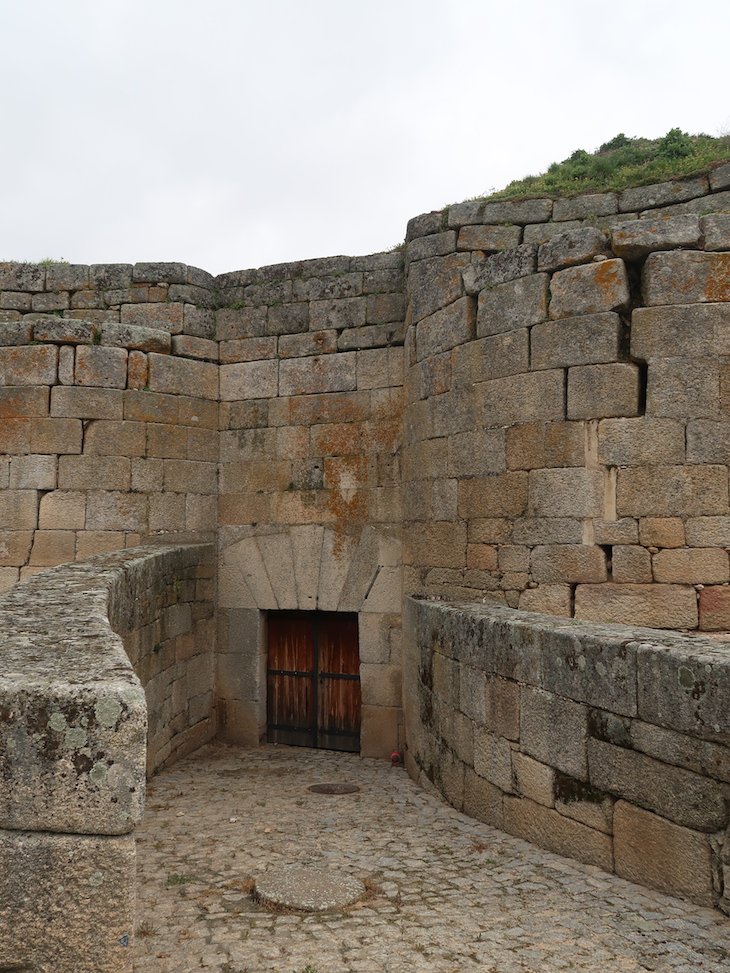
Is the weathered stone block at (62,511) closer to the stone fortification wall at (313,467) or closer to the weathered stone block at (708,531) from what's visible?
the stone fortification wall at (313,467)

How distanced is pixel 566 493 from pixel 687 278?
62.4 inches

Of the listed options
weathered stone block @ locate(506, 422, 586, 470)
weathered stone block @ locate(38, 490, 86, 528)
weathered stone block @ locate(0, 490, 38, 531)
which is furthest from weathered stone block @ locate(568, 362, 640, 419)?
weathered stone block @ locate(0, 490, 38, 531)

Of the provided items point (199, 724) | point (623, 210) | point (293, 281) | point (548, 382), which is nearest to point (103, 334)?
point (293, 281)

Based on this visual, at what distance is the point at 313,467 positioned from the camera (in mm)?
7844

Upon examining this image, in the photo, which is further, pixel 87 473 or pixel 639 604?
→ pixel 87 473

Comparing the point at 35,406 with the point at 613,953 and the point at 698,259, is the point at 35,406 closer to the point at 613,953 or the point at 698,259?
the point at 698,259

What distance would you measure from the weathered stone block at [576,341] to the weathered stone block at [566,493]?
2.45ft

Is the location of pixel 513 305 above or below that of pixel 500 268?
below

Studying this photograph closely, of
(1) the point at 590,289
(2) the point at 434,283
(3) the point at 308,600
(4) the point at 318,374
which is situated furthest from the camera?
(4) the point at 318,374

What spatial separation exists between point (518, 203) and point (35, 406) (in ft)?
15.3

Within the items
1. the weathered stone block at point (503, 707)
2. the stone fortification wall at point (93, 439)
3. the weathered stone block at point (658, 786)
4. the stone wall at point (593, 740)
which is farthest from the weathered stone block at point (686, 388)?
the stone fortification wall at point (93, 439)

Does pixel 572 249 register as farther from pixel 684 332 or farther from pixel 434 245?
pixel 434 245

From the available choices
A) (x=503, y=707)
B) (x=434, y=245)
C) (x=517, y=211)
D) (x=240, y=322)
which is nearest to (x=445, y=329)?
(x=434, y=245)

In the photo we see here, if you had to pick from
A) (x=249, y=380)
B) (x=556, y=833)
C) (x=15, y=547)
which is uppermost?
(x=249, y=380)
